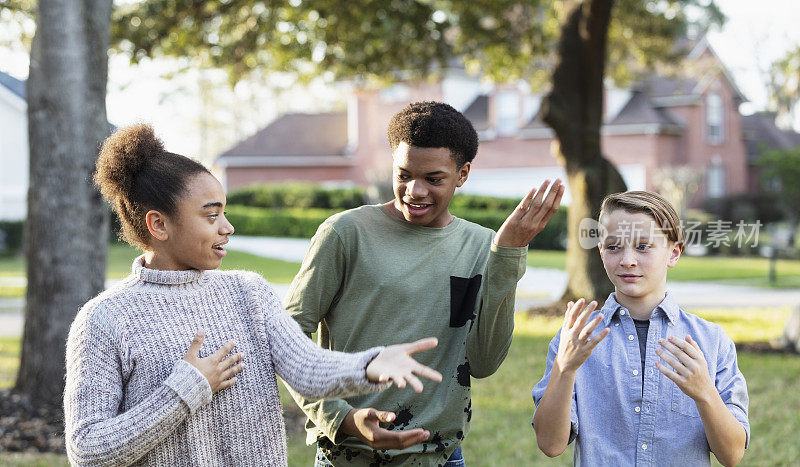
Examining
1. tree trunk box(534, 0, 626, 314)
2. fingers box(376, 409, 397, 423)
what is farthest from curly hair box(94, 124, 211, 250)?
tree trunk box(534, 0, 626, 314)

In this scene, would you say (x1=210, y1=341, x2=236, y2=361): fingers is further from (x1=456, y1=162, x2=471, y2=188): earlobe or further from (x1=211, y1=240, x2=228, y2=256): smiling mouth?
(x1=456, y1=162, x2=471, y2=188): earlobe

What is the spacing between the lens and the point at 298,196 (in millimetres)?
30281

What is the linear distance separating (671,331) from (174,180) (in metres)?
1.55

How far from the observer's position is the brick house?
29219 mm

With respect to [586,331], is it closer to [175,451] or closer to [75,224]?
[175,451]

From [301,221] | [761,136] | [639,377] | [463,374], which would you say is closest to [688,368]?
[639,377]

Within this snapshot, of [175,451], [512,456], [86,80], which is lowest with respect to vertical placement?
[512,456]

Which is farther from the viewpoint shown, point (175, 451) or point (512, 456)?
A: point (512, 456)

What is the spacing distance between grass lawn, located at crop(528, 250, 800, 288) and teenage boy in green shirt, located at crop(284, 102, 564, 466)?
1521cm

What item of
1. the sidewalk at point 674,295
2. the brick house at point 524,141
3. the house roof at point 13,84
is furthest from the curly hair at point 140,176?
the brick house at point 524,141

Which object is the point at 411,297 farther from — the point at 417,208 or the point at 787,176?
the point at 787,176

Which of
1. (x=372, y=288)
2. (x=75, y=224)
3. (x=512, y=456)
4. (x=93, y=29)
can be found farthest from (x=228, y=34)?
(x=372, y=288)

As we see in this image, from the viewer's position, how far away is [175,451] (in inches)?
90.0

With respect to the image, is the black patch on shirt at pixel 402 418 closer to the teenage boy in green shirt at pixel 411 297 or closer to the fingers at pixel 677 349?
the teenage boy in green shirt at pixel 411 297
